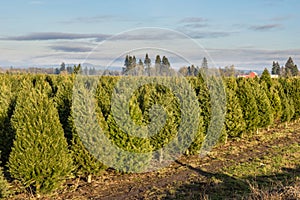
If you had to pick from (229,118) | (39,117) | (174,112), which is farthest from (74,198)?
(229,118)

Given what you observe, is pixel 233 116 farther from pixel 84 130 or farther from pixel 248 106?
pixel 84 130

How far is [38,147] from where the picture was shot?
683 centimetres

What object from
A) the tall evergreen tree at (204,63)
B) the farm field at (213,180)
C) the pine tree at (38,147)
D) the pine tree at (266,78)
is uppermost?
the tall evergreen tree at (204,63)

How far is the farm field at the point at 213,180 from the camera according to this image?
6.89m

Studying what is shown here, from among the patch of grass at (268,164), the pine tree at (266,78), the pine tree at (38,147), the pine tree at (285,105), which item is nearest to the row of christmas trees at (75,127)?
the pine tree at (38,147)

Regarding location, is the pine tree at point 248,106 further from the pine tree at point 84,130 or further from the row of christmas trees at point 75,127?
the pine tree at point 84,130

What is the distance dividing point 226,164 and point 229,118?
354 centimetres

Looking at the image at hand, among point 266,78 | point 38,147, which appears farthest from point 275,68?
point 38,147

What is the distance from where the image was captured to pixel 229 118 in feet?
42.5

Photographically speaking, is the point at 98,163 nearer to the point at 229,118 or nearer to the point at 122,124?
the point at 122,124

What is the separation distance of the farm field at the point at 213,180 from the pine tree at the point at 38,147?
529 mm

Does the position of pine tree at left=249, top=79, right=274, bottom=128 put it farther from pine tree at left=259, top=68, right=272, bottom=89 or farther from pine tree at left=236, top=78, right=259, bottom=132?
pine tree at left=259, top=68, right=272, bottom=89

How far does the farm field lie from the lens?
6.89 m

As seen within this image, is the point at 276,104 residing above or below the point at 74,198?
above
